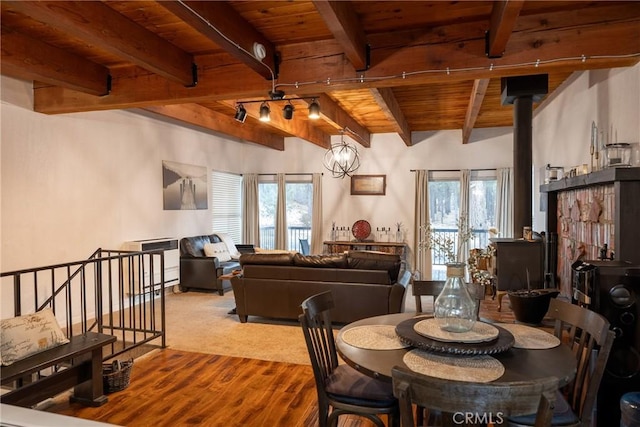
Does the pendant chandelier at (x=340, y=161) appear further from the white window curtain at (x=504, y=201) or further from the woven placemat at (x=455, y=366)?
the woven placemat at (x=455, y=366)

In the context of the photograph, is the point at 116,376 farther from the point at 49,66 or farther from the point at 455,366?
the point at 49,66

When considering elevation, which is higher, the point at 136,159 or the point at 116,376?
the point at 136,159

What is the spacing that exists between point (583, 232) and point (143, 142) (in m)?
5.74

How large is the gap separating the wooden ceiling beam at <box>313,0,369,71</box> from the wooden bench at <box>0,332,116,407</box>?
2.71m

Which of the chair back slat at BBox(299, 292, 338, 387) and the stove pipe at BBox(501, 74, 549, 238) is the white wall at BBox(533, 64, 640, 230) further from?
the chair back slat at BBox(299, 292, 338, 387)

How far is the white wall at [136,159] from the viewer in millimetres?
4152

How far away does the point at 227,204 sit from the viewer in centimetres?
844

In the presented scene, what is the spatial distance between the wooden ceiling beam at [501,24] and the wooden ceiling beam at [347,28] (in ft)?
3.02

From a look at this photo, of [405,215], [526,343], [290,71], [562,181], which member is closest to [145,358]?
[290,71]

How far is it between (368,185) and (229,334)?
4.80m

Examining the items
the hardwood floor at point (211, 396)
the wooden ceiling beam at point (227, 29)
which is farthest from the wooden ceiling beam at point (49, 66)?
the hardwood floor at point (211, 396)

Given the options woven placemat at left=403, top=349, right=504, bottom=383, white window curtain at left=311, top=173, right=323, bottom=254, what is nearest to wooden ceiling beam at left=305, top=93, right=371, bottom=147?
white window curtain at left=311, top=173, right=323, bottom=254

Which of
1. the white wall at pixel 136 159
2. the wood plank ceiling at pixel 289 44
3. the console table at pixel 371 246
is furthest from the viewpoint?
the console table at pixel 371 246

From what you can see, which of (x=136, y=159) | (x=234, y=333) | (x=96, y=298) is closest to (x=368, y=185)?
(x=136, y=159)
